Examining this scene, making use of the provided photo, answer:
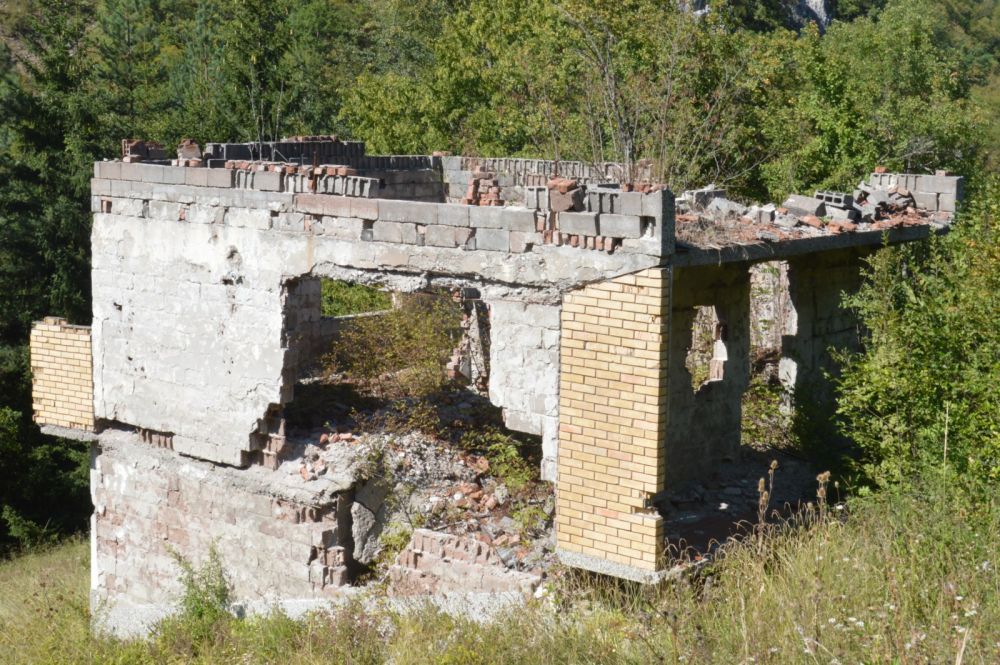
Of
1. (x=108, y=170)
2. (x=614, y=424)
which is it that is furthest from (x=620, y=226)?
(x=108, y=170)

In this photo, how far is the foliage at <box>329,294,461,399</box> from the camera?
12258 millimetres

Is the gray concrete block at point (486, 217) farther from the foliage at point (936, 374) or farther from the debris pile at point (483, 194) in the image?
the foliage at point (936, 374)

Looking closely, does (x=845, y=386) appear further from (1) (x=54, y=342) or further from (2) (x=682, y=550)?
(1) (x=54, y=342)

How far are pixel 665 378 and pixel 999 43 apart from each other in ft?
163

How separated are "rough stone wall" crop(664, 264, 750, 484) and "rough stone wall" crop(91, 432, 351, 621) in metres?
3.10

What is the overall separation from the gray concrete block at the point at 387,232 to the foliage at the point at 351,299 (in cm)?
899

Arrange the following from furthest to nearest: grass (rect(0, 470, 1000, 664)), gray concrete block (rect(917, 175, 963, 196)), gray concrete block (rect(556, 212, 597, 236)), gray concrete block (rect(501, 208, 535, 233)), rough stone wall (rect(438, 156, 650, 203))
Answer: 1. rough stone wall (rect(438, 156, 650, 203))
2. gray concrete block (rect(917, 175, 963, 196))
3. gray concrete block (rect(501, 208, 535, 233))
4. gray concrete block (rect(556, 212, 597, 236))
5. grass (rect(0, 470, 1000, 664))

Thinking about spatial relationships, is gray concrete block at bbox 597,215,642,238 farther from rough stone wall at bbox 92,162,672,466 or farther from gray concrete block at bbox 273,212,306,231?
gray concrete block at bbox 273,212,306,231

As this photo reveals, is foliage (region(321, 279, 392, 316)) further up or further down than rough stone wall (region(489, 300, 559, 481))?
further down

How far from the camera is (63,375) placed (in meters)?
11.7

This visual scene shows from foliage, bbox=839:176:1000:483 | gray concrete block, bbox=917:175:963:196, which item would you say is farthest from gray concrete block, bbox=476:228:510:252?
gray concrete block, bbox=917:175:963:196

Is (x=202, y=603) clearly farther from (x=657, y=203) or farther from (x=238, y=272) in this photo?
(x=657, y=203)

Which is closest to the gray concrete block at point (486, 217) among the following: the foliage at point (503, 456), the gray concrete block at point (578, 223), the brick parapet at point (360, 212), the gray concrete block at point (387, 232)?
the brick parapet at point (360, 212)

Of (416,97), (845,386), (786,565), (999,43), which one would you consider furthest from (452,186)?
(999,43)
